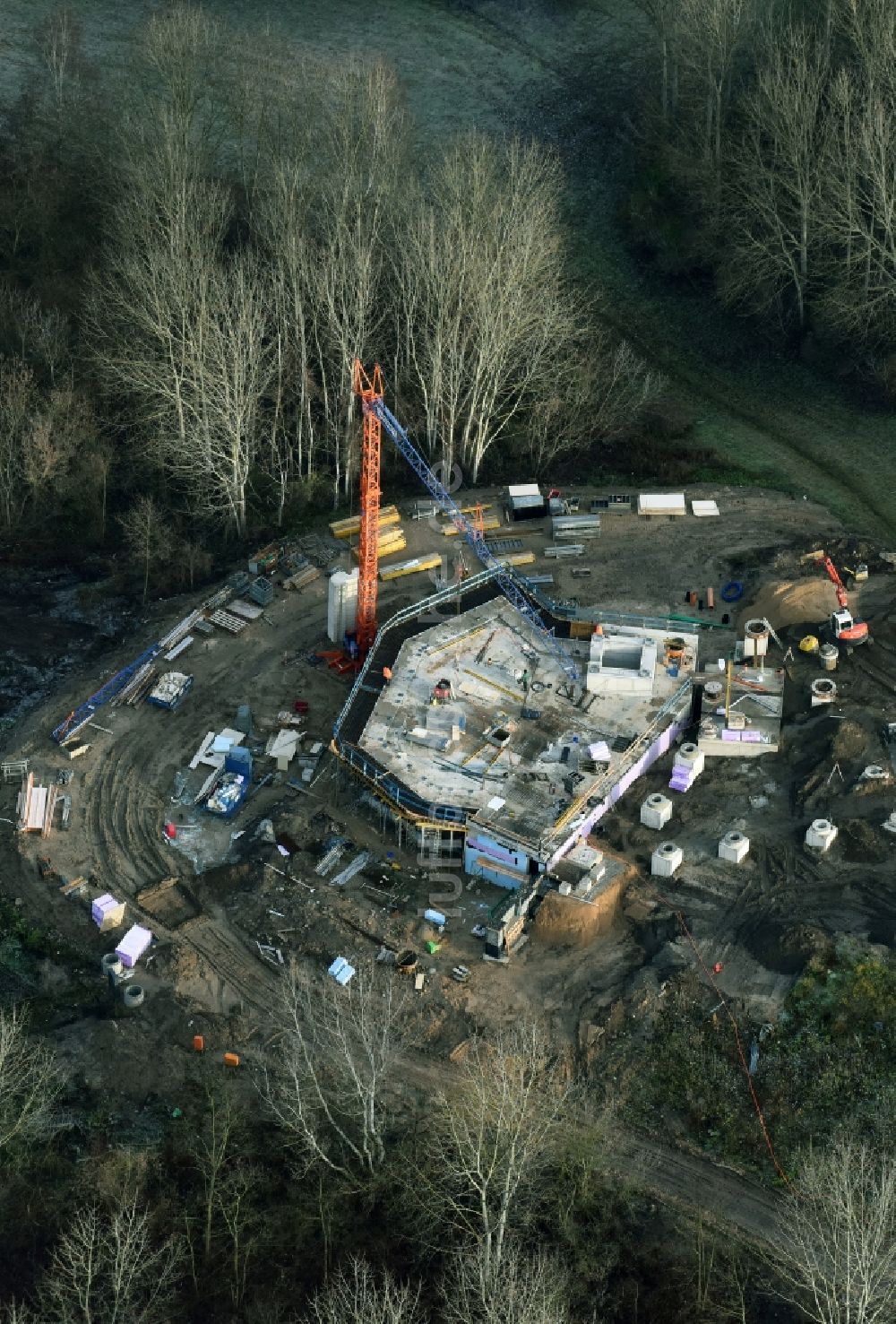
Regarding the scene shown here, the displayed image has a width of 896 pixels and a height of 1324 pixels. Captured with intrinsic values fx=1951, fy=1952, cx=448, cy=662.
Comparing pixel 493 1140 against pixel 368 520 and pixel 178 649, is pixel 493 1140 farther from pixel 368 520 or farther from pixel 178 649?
pixel 178 649

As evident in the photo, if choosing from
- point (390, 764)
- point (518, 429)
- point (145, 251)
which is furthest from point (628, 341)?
point (390, 764)

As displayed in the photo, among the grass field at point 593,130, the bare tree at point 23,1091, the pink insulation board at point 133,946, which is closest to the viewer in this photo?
the bare tree at point 23,1091

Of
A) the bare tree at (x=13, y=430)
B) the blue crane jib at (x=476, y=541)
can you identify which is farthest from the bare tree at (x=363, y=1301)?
the bare tree at (x=13, y=430)

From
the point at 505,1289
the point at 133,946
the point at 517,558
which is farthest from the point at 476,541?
the point at 505,1289

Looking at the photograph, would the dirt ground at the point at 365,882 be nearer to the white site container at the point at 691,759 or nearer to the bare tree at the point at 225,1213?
the white site container at the point at 691,759

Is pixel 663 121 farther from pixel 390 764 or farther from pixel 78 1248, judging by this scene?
pixel 78 1248

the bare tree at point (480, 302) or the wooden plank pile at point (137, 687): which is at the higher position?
the bare tree at point (480, 302)

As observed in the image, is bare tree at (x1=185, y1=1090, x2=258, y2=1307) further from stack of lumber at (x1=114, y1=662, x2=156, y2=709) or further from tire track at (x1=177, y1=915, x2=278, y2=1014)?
stack of lumber at (x1=114, y1=662, x2=156, y2=709)
